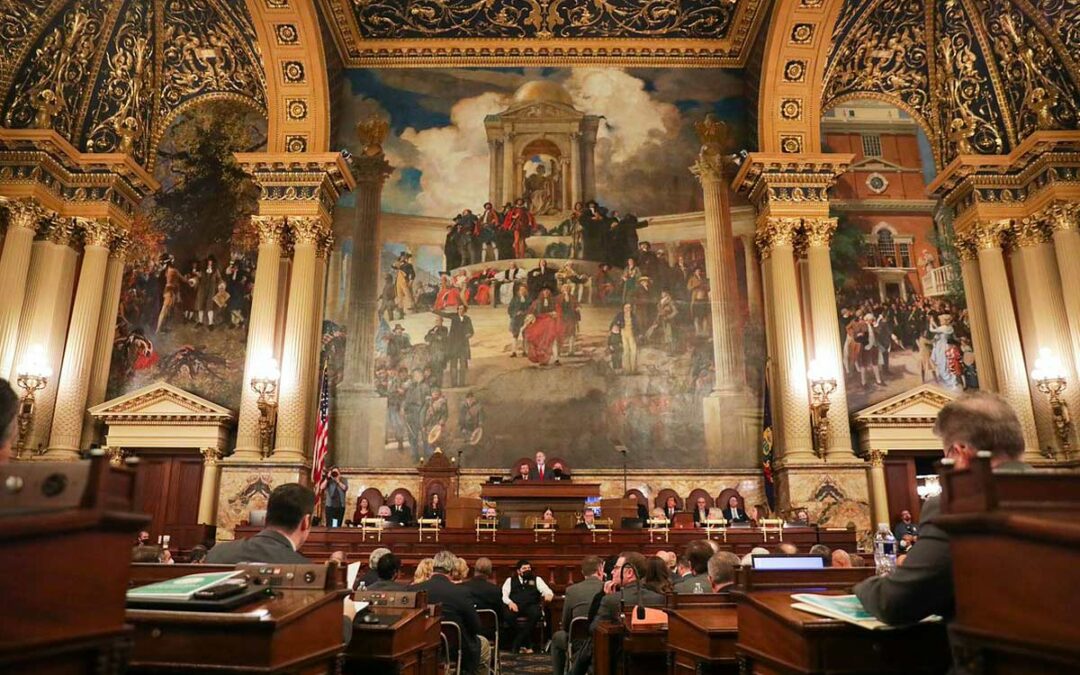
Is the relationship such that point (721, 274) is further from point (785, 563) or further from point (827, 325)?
point (785, 563)

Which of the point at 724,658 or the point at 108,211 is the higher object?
the point at 108,211


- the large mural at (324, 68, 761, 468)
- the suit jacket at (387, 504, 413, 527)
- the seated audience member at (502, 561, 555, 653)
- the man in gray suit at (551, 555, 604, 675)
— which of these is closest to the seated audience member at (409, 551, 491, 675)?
the man in gray suit at (551, 555, 604, 675)

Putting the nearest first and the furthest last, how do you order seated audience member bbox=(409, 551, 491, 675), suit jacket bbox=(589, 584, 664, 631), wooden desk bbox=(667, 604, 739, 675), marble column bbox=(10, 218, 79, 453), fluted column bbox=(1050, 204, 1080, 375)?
wooden desk bbox=(667, 604, 739, 675), suit jacket bbox=(589, 584, 664, 631), seated audience member bbox=(409, 551, 491, 675), marble column bbox=(10, 218, 79, 453), fluted column bbox=(1050, 204, 1080, 375)

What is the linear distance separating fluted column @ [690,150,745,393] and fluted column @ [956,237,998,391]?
15.3 feet

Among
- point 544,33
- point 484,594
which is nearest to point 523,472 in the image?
point 484,594

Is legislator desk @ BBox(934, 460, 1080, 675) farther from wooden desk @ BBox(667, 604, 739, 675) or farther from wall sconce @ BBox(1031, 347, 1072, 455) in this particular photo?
wall sconce @ BBox(1031, 347, 1072, 455)

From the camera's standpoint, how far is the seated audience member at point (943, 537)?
9.23 ft

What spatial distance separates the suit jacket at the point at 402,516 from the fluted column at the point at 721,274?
674 centimetres

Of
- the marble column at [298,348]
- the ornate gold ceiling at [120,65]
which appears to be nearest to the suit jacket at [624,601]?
the marble column at [298,348]

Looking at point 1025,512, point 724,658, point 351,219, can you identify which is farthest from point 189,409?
point 1025,512

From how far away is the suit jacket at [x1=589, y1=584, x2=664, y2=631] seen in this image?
20.4ft

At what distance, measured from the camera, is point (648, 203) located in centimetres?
1725

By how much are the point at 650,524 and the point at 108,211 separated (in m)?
12.2

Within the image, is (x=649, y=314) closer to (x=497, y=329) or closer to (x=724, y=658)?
(x=497, y=329)
